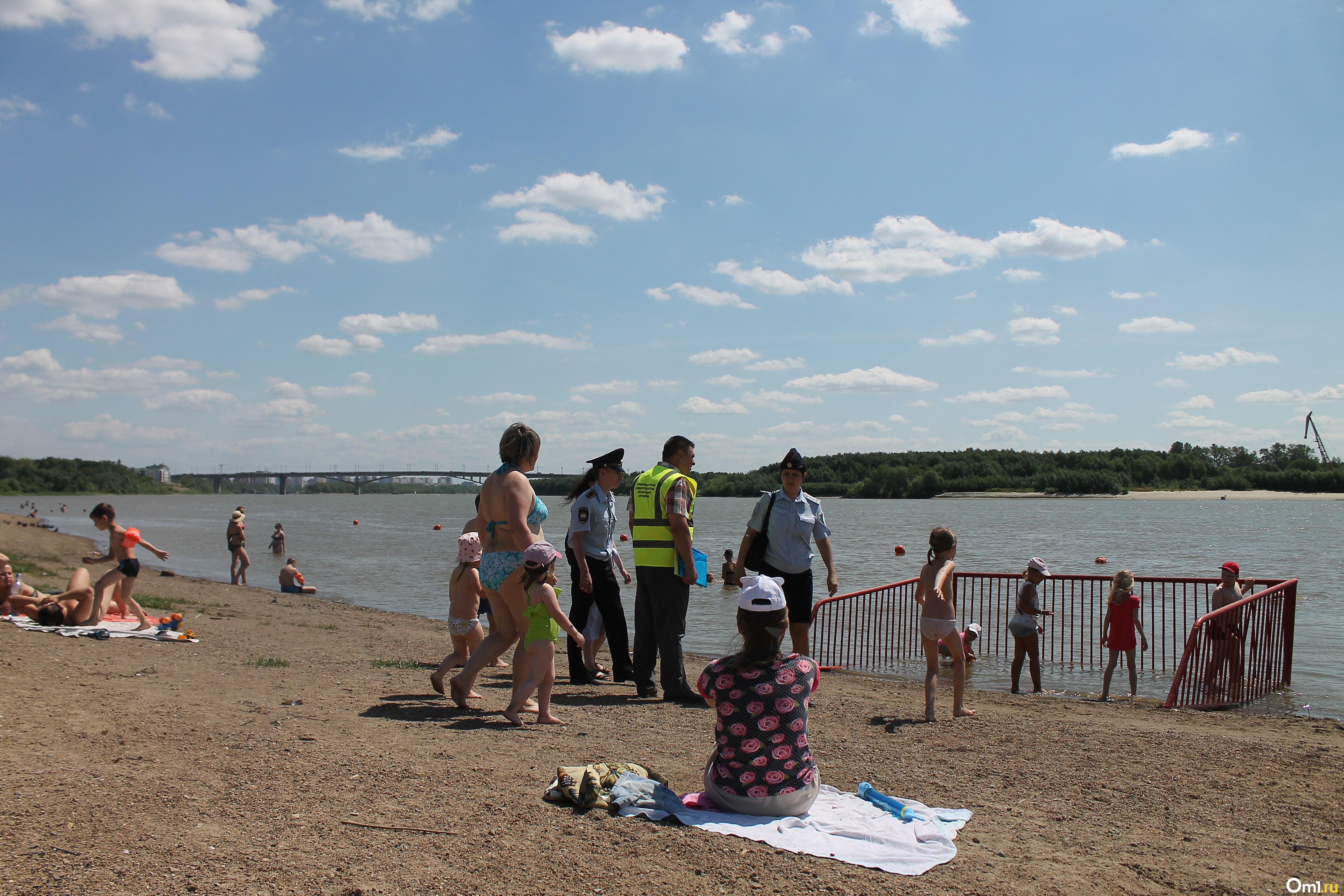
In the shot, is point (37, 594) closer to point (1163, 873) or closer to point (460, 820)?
point (460, 820)

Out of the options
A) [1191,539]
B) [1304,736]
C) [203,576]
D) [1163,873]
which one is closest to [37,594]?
[1163,873]

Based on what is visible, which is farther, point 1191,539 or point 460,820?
point 1191,539

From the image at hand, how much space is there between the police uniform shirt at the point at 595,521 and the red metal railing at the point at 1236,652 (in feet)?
Answer: 18.4

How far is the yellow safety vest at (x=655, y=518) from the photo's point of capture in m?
6.69

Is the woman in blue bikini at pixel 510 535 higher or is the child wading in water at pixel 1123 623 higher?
the woman in blue bikini at pixel 510 535

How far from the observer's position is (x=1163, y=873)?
3566 millimetres

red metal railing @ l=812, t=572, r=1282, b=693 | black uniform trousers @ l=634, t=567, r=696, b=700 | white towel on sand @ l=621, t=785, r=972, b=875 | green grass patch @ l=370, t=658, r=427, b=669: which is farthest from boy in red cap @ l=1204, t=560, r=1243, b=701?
green grass patch @ l=370, t=658, r=427, b=669

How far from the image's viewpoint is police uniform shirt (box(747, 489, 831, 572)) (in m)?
6.82

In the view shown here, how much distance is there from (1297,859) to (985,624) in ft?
42.5

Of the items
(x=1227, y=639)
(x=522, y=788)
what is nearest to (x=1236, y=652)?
(x=1227, y=639)

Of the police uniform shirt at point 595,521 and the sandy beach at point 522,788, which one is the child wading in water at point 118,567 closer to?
the sandy beach at point 522,788

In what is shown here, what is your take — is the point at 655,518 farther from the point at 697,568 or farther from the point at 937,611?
the point at 937,611

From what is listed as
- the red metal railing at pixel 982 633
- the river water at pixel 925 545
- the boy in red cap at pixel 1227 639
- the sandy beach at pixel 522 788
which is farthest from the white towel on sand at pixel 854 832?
the river water at pixel 925 545

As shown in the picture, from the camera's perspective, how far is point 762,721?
3992 millimetres
